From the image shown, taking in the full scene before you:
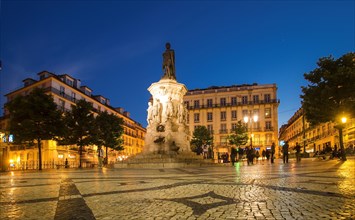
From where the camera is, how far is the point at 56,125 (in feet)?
113

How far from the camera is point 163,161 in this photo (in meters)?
21.3

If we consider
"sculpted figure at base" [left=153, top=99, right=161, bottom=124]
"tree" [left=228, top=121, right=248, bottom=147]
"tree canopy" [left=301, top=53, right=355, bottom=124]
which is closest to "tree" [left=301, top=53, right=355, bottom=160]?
"tree canopy" [left=301, top=53, right=355, bottom=124]

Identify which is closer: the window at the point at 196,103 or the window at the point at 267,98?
the window at the point at 267,98

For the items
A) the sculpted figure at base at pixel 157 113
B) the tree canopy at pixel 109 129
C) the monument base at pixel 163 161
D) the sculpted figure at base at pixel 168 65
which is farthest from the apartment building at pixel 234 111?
the monument base at pixel 163 161

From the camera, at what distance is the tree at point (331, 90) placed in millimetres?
25859

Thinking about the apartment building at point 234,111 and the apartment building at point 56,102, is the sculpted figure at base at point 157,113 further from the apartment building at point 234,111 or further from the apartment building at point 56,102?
the apartment building at point 234,111

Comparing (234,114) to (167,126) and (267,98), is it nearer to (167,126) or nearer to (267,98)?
(267,98)

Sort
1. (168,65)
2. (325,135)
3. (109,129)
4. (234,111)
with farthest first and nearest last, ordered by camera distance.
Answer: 1. (234,111)
2. (325,135)
3. (109,129)
4. (168,65)

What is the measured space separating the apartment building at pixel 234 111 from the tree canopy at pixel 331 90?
53062mm

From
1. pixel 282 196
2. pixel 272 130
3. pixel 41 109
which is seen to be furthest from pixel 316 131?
pixel 282 196

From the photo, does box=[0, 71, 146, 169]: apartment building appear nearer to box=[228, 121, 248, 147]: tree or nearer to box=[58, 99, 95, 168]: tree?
box=[58, 99, 95, 168]: tree

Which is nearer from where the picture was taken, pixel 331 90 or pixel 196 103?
pixel 331 90

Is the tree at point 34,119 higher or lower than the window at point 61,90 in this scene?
lower

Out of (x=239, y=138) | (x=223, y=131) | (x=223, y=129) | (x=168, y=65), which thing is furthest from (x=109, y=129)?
(x=223, y=129)
